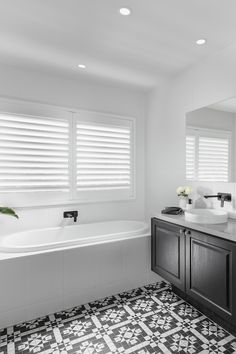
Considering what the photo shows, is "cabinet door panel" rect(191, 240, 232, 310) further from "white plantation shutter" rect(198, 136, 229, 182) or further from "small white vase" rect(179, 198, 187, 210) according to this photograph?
"white plantation shutter" rect(198, 136, 229, 182)

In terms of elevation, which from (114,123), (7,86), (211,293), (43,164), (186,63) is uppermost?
(186,63)

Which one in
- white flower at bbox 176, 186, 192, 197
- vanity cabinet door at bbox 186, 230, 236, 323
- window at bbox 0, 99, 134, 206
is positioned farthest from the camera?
window at bbox 0, 99, 134, 206

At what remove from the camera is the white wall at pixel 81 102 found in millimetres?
2756

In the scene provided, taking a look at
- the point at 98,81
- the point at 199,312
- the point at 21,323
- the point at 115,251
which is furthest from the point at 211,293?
the point at 98,81

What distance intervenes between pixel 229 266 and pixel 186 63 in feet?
7.22

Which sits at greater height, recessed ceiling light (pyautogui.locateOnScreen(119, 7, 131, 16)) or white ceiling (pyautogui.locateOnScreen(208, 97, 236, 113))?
recessed ceiling light (pyautogui.locateOnScreen(119, 7, 131, 16))

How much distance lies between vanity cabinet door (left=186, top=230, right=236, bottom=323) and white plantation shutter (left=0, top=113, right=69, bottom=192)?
1861 mm

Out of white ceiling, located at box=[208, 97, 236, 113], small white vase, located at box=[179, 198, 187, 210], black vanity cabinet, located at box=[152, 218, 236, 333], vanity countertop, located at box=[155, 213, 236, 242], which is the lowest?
black vanity cabinet, located at box=[152, 218, 236, 333]

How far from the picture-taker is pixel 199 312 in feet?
7.09

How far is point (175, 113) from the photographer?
9.73 feet

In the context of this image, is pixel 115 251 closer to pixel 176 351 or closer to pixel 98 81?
pixel 176 351

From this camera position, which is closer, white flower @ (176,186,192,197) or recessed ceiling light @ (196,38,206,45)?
recessed ceiling light @ (196,38,206,45)

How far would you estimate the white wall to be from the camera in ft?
9.04

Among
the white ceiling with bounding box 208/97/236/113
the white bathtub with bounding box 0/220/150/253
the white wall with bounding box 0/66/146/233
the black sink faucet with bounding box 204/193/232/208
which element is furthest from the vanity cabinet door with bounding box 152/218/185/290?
the white ceiling with bounding box 208/97/236/113
